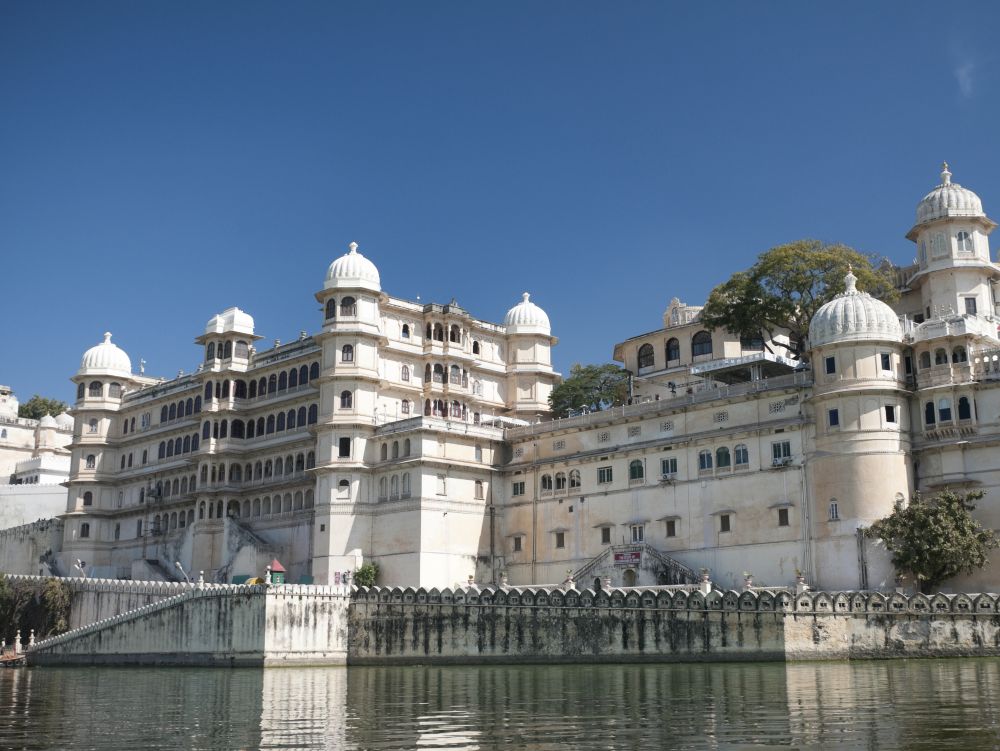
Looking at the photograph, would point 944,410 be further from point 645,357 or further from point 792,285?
point 645,357

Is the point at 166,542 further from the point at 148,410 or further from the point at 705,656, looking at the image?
the point at 705,656

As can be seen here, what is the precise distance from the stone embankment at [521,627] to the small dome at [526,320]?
29462 millimetres

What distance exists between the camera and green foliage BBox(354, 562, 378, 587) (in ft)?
211

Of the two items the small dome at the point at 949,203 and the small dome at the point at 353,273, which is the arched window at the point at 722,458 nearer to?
the small dome at the point at 949,203

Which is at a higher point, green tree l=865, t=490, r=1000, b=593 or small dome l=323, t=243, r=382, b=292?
small dome l=323, t=243, r=382, b=292

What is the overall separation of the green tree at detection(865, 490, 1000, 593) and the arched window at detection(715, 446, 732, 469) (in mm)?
9008

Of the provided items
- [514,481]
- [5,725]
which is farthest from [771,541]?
[5,725]

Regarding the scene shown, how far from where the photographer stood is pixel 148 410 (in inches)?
3418

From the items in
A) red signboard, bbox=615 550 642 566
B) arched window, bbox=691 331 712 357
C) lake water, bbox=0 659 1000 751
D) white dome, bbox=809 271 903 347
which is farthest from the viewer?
arched window, bbox=691 331 712 357

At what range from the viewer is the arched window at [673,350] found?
7875 cm

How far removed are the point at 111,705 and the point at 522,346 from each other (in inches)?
1909

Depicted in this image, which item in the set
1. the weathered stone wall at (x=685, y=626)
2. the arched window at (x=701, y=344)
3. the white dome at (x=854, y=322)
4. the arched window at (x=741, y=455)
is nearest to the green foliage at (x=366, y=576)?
the weathered stone wall at (x=685, y=626)

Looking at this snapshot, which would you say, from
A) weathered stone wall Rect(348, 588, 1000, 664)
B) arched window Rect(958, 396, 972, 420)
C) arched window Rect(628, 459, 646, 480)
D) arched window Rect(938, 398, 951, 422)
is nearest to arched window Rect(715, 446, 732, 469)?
arched window Rect(628, 459, 646, 480)

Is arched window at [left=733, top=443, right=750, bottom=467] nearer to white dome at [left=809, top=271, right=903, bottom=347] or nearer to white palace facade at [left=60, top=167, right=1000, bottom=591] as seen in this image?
white palace facade at [left=60, top=167, right=1000, bottom=591]
